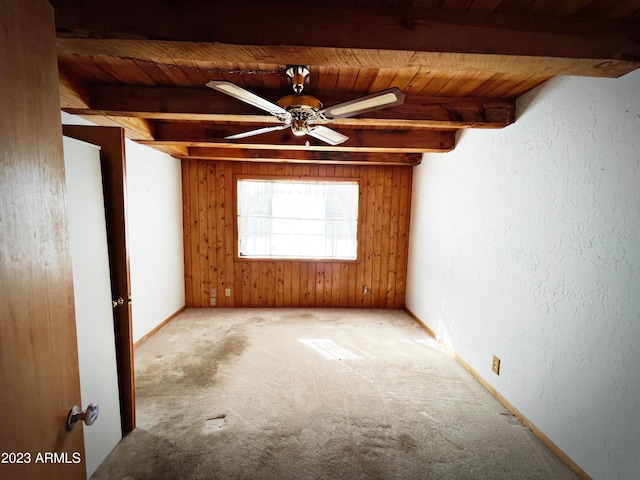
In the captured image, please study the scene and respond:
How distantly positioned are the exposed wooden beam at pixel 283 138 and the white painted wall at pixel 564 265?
1.67 ft

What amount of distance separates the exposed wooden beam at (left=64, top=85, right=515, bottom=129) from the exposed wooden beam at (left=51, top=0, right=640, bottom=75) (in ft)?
2.69

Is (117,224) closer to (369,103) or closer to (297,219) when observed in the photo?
(369,103)

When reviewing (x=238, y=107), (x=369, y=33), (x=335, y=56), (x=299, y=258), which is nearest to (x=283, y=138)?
(x=238, y=107)

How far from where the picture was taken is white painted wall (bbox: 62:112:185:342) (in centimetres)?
310

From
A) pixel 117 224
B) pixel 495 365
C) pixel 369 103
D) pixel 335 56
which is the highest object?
pixel 335 56

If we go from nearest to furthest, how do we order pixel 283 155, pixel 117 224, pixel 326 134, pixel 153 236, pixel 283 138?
pixel 117 224
pixel 326 134
pixel 283 138
pixel 153 236
pixel 283 155

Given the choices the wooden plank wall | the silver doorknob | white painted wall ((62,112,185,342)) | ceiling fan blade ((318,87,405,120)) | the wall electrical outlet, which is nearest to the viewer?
the silver doorknob

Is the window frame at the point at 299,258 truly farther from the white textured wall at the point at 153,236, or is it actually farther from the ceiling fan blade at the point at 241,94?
the ceiling fan blade at the point at 241,94

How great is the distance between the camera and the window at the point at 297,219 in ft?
14.0

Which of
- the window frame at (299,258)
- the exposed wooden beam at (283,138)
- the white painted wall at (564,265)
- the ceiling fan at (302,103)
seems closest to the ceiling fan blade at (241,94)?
the ceiling fan at (302,103)

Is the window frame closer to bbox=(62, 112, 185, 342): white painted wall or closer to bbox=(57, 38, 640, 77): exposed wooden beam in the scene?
bbox=(62, 112, 185, 342): white painted wall

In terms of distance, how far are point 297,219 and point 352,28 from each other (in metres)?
3.20

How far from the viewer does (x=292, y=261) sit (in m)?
4.39

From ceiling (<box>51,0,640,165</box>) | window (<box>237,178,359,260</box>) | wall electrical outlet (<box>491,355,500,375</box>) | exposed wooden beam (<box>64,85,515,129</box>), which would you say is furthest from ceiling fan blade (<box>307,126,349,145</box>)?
wall electrical outlet (<box>491,355,500,375</box>)
